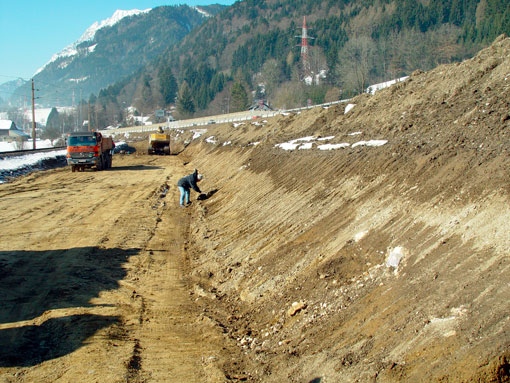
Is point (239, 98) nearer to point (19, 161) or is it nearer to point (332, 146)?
point (19, 161)

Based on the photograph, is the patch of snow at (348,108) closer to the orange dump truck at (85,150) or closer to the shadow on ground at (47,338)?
the shadow on ground at (47,338)

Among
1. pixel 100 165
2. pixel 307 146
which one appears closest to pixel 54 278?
pixel 307 146

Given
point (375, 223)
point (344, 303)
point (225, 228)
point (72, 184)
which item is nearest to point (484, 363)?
point (344, 303)

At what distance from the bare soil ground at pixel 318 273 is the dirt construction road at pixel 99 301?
4 cm

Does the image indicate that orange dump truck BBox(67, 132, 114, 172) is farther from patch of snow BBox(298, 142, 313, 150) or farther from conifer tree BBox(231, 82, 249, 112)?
conifer tree BBox(231, 82, 249, 112)

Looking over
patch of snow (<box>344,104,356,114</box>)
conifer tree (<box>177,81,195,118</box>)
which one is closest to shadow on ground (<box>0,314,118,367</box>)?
patch of snow (<box>344,104,356,114</box>)

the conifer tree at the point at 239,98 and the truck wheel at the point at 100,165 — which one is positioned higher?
the conifer tree at the point at 239,98

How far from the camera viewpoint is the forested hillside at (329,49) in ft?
226

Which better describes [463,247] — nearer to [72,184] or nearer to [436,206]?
[436,206]

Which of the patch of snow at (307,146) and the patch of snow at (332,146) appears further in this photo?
the patch of snow at (307,146)

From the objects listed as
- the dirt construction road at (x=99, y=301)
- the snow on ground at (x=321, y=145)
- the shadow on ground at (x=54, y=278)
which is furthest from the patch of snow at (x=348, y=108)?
the shadow on ground at (x=54, y=278)

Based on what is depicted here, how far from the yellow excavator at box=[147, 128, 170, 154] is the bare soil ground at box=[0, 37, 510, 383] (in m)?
30.2

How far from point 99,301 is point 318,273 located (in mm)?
3897

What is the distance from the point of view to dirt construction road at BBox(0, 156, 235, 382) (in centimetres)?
587
